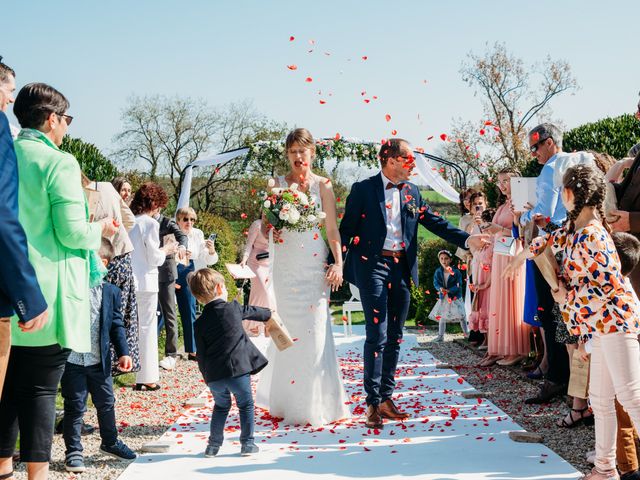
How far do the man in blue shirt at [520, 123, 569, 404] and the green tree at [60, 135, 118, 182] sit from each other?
29.3 feet

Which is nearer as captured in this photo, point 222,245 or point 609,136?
point 609,136

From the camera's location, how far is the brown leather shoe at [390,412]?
19.5 ft

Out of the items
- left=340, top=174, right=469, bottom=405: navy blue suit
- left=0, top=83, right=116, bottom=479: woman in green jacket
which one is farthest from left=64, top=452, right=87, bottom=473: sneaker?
left=340, top=174, right=469, bottom=405: navy blue suit

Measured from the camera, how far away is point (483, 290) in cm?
964

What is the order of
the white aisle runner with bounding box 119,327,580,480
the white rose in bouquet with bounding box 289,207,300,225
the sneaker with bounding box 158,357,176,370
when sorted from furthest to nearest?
the sneaker with bounding box 158,357,176,370, the white rose in bouquet with bounding box 289,207,300,225, the white aisle runner with bounding box 119,327,580,480

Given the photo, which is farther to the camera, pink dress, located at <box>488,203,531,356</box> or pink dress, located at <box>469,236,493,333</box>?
pink dress, located at <box>469,236,493,333</box>

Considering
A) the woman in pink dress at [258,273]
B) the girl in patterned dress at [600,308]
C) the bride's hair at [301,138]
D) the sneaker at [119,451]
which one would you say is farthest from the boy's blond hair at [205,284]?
the woman in pink dress at [258,273]

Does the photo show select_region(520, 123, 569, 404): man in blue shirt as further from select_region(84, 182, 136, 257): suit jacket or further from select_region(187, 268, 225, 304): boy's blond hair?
select_region(84, 182, 136, 257): suit jacket

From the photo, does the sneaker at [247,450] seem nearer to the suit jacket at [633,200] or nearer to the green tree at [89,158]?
the suit jacket at [633,200]

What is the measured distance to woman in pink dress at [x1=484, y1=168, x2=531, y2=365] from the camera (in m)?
8.38

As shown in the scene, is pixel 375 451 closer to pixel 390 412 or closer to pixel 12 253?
pixel 390 412

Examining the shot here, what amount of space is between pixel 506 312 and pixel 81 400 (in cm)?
532

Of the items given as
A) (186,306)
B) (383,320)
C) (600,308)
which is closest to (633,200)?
(600,308)

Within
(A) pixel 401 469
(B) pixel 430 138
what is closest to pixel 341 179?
(B) pixel 430 138
